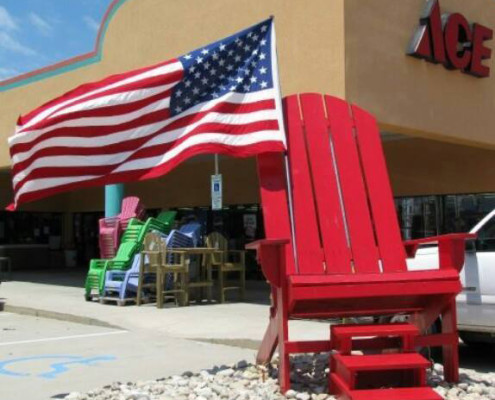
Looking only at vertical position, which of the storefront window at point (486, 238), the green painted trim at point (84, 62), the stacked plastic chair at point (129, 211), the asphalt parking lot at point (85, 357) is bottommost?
the asphalt parking lot at point (85, 357)

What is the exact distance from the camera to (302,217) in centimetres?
599

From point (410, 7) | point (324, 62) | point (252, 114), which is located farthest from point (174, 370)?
point (410, 7)

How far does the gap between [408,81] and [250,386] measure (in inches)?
294

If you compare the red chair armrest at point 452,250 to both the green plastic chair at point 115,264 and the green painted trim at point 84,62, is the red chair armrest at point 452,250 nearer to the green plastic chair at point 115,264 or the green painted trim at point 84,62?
the green plastic chair at point 115,264

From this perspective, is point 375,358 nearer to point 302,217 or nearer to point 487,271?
point 302,217

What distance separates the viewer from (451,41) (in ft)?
40.9

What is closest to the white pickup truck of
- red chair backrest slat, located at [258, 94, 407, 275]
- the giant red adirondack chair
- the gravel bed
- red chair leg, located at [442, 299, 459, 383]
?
the gravel bed

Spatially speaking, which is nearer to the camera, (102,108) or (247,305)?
(102,108)

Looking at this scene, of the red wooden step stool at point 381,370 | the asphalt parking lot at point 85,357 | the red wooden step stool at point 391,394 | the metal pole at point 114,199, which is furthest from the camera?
the metal pole at point 114,199

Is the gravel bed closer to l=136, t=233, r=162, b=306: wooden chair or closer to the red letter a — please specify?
l=136, t=233, r=162, b=306: wooden chair

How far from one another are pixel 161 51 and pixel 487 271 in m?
8.56

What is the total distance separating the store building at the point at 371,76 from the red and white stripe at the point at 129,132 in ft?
15.8

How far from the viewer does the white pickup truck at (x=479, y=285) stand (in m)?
7.45

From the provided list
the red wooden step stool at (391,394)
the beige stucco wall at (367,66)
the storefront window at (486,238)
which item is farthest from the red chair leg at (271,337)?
the beige stucco wall at (367,66)
